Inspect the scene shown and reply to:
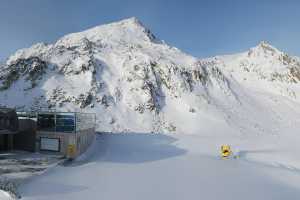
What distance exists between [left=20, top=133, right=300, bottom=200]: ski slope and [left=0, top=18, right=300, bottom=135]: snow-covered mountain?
42.9 feet

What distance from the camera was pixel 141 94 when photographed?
55625mm

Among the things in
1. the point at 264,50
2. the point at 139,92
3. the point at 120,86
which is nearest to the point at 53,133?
the point at 139,92

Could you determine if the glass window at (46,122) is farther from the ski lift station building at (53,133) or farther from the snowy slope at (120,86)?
the snowy slope at (120,86)

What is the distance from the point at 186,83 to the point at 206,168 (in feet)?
113

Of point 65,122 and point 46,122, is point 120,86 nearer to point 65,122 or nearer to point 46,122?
point 46,122

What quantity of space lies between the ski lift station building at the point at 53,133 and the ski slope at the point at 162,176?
213cm

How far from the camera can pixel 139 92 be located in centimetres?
5606

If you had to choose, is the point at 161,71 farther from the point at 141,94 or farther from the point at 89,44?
the point at 89,44

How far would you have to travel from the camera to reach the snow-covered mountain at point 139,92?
5041 cm

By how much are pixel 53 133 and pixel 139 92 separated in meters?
26.7

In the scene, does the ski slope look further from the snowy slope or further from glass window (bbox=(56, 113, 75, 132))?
the snowy slope

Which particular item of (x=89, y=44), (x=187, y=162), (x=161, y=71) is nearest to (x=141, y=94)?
(x=161, y=71)

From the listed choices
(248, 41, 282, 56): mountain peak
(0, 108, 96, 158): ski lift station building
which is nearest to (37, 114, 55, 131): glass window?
(0, 108, 96, 158): ski lift station building

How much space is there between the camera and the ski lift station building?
30.7 metres
